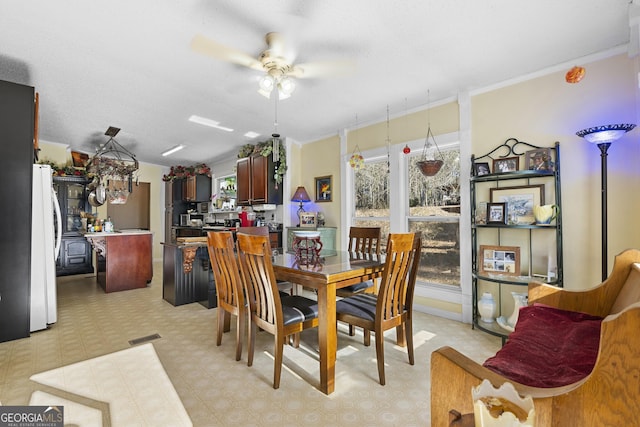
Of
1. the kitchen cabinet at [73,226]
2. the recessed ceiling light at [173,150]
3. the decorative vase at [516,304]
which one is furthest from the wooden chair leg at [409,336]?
the kitchen cabinet at [73,226]

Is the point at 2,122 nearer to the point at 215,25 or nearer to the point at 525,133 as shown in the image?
the point at 215,25

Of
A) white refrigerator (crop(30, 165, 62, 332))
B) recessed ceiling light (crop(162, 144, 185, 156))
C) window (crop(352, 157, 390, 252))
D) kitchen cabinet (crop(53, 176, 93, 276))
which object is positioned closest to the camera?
white refrigerator (crop(30, 165, 62, 332))

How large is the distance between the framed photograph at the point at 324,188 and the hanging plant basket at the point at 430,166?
166 cm

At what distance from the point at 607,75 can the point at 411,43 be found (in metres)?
1.69

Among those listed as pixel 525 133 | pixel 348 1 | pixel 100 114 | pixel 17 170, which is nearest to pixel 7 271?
pixel 17 170

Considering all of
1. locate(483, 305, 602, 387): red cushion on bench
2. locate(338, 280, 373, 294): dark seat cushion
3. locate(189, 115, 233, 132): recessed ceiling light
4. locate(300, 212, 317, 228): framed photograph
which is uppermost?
locate(189, 115, 233, 132): recessed ceiling light

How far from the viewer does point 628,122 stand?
7.87ft

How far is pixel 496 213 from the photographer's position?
2914 mm

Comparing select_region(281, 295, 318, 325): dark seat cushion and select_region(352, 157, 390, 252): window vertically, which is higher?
select_region(352, 157, 390, 252): window

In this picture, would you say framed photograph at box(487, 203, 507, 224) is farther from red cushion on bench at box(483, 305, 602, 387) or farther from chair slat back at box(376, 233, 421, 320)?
red cushion on bench at box(483, 305, 602, 387)

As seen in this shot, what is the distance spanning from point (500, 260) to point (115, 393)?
128 inches

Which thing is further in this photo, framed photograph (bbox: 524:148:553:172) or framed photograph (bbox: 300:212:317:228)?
framed photograph (bbox: 300:212:317:228)

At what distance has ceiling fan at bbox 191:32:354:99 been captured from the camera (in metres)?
2.20

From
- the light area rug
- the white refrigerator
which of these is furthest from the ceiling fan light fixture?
the white refrigerator
